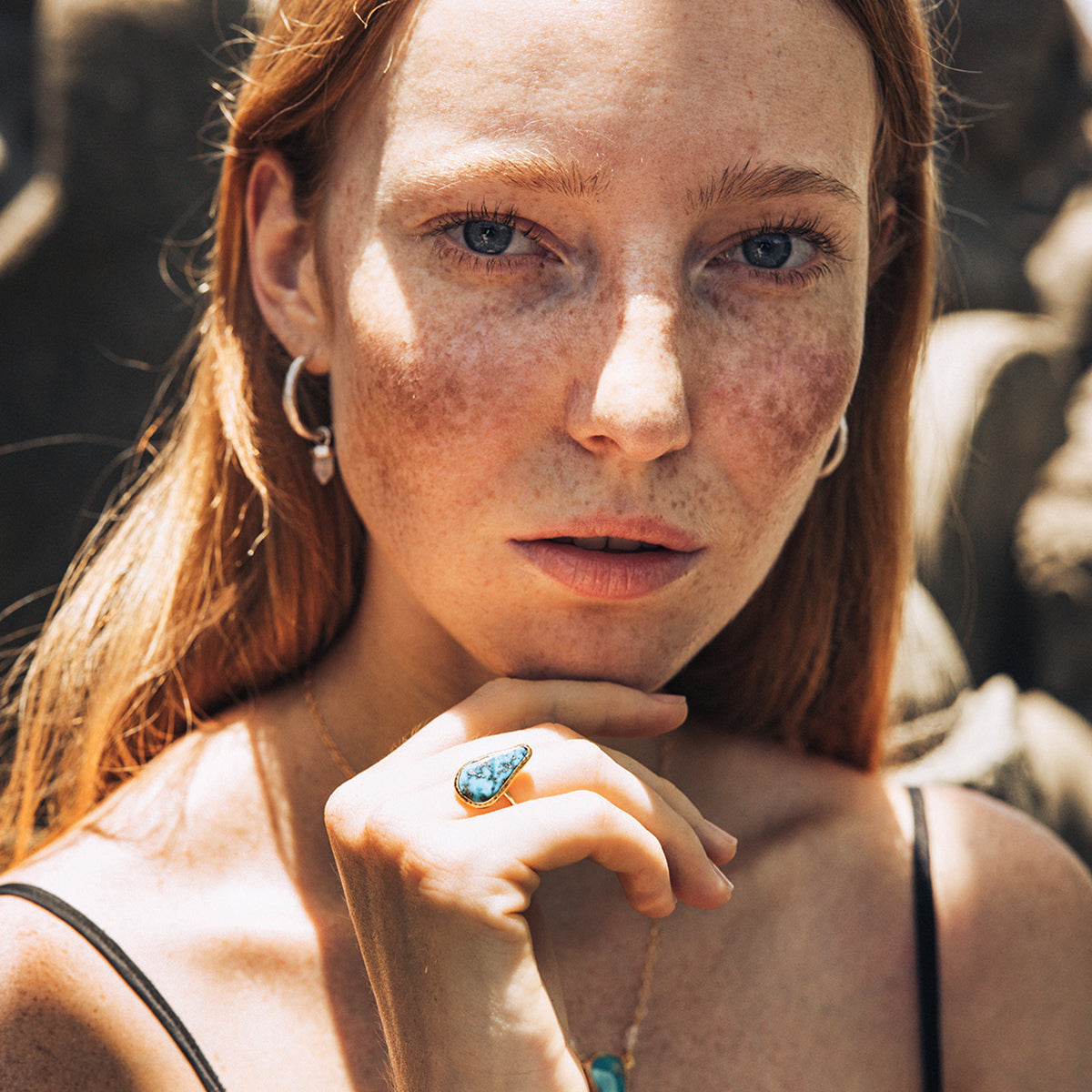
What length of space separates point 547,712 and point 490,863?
22cm

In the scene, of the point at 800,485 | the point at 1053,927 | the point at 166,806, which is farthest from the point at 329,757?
the point at 1053,927

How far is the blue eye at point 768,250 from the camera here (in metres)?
1.36

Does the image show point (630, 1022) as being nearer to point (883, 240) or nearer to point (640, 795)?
point (640, 795)

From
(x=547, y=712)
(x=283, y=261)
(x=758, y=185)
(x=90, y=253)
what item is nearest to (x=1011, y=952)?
(x=547, y=712)

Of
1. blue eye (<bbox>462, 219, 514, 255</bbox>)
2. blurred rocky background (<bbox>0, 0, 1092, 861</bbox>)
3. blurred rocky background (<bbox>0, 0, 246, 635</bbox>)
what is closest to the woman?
blue eye (<bbox>462, 219, 514, 255</bbox>)

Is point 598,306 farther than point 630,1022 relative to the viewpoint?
No

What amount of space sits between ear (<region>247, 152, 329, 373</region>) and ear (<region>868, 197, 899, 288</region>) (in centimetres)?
82

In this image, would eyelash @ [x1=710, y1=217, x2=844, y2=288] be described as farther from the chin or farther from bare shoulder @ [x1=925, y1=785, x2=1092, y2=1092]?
bare shoulder @ [x1=925, y1=785, x2=1092, y2=1092]

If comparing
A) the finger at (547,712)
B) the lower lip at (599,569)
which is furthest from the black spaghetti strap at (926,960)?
the lower lip at (599,569)

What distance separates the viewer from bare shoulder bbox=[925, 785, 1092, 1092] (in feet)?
5.32

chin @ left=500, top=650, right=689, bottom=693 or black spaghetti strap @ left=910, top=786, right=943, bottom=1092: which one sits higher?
chin @ left=500, top=650, right=689, bottom=693

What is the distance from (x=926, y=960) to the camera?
1.66m

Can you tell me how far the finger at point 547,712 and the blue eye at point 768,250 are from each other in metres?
0.55

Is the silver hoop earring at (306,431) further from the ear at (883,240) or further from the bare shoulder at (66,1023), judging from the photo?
the ear at (883,240)
